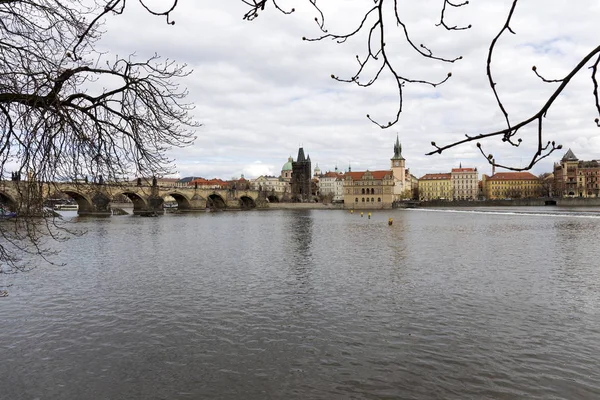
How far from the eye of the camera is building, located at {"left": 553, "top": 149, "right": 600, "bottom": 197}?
117438mm

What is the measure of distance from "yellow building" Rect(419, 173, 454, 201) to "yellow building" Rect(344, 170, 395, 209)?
49.8 metres

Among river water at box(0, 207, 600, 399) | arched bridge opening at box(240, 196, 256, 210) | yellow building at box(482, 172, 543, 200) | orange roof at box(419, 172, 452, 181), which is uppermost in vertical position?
orange roof at box(419, 172, 452, 181)

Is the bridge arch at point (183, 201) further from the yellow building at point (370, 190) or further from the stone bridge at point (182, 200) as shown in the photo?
the yellow building at point (370, 190)

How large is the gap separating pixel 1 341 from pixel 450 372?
29.4 feet

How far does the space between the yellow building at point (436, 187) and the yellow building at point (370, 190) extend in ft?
163

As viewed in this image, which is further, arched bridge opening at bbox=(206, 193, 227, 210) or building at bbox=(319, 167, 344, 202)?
building at bbox=(319, 167, 344, 202)

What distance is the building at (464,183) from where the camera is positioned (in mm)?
155750

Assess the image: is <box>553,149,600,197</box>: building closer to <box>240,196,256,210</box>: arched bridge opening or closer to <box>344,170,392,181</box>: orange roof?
<box>344,170,392,181</box>: orange roof

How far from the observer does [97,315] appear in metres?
10.9

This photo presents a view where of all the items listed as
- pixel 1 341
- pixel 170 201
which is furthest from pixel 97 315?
pixel 170 201

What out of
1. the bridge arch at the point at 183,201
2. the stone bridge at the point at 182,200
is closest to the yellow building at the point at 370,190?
the stone bridge at the point at 182,200

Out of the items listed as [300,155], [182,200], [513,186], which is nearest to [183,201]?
[182,200]

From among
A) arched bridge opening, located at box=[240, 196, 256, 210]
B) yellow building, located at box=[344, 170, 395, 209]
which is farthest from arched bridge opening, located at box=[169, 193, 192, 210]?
yellow building, located at box=[344, 170, 395, 209]

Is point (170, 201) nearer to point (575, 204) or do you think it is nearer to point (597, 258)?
point (575, 204)
